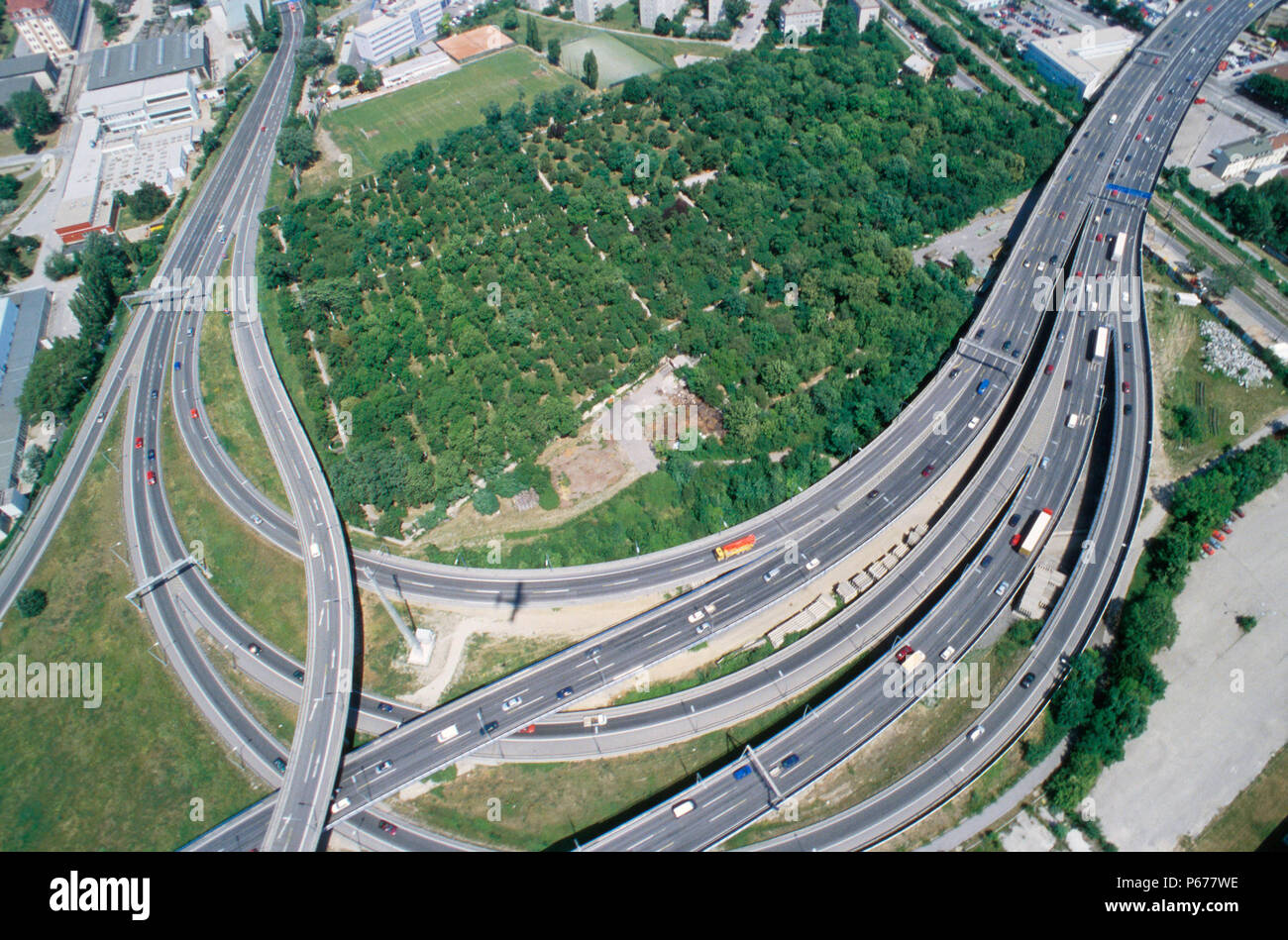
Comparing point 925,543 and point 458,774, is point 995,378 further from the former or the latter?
point 458,774

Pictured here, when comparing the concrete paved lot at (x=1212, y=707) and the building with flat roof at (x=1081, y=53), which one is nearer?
the concrete paved lot at (x=1212, y=707)

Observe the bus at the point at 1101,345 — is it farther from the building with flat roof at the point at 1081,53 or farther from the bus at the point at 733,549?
the building with flat roof at the point at 1081,53

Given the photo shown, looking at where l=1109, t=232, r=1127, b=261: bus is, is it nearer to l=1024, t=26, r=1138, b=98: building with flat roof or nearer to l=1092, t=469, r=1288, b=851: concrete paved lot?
l=1092, t=469, r=1288, b=851: concrete paved lot

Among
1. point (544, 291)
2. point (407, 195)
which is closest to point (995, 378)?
point (544, 291)

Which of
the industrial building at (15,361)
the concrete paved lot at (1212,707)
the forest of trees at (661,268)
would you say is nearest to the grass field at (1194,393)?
the concrete paved lot at (1212,707)

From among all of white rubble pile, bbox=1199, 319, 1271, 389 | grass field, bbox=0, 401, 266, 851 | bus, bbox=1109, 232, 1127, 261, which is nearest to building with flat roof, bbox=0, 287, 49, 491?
grass field, bbox=0, 401, 266, 851
